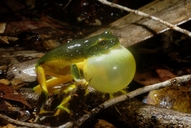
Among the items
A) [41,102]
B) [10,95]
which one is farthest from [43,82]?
[10,95]

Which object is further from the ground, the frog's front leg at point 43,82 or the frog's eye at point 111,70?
the frog's eye at point 111,70

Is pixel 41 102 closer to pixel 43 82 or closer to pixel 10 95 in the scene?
pixel 43 82

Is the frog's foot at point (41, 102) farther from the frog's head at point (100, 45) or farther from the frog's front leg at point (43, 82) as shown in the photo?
the frog's head at point (100, 45)

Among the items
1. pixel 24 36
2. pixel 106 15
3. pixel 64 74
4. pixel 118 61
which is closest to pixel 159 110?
pixel 118 61

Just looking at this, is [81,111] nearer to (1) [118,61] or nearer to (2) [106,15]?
(1) [118,61]

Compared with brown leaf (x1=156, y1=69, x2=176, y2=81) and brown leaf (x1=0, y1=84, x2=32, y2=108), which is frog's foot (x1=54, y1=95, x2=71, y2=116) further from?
brown leaf (x1=156, y1=69, x2=176, y2=81)

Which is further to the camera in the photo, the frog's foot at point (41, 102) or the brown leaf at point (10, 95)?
the brown leaf at point (10, 95)

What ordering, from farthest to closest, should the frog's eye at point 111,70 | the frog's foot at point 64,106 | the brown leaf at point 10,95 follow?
the brown leaf at point 10,95 < the frog's foot at point 64,106 < the frog's eye at point 111,70

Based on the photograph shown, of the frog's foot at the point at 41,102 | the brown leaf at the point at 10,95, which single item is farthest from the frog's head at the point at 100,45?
the brown leaf at the point at 10,95

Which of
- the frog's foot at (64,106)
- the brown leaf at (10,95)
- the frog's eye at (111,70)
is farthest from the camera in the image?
the brown leaf at (10,95)

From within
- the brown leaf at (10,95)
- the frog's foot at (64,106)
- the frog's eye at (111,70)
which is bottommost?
the brown leaf at (10,95)
